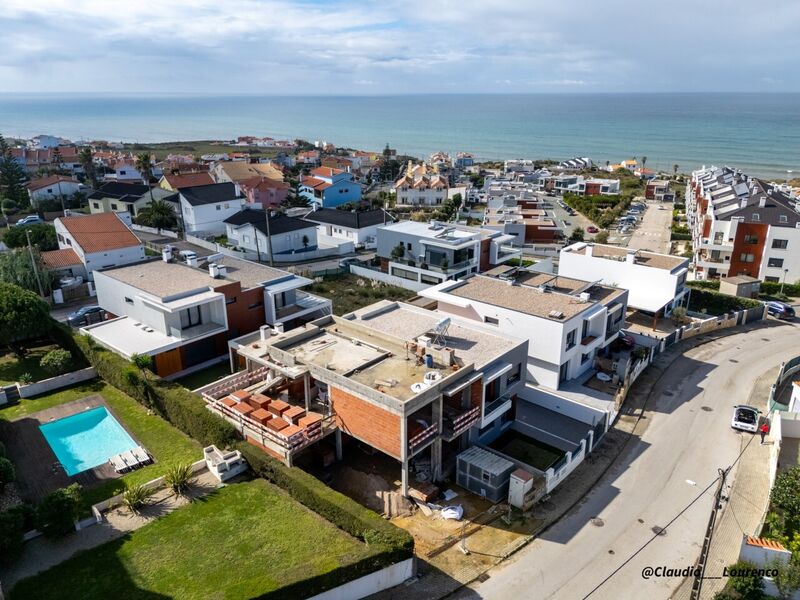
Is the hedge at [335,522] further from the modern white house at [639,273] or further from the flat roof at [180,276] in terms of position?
the modern white house at [639,273]

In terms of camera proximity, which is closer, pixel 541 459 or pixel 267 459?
pixel 267 459

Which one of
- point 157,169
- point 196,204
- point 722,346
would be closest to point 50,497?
point 722,346

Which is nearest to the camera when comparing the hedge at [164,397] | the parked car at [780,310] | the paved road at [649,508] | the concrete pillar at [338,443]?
the paved road at [649,508]

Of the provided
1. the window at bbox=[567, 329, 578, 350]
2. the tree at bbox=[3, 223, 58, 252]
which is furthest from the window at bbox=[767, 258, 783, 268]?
the tree at bbox=[3, 223, 58, 252]

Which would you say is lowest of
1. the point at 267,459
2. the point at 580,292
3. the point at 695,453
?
the point at 695,453

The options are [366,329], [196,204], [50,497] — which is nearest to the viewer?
[50,497]

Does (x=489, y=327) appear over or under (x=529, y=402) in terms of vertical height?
over

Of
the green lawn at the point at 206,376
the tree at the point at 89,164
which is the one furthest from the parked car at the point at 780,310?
the tree at the point at 89,164

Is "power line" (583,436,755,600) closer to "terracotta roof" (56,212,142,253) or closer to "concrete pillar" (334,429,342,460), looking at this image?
"concrete pillar" (334,429,342,460)

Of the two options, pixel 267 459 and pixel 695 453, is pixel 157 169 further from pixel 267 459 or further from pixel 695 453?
pixel 695 453
